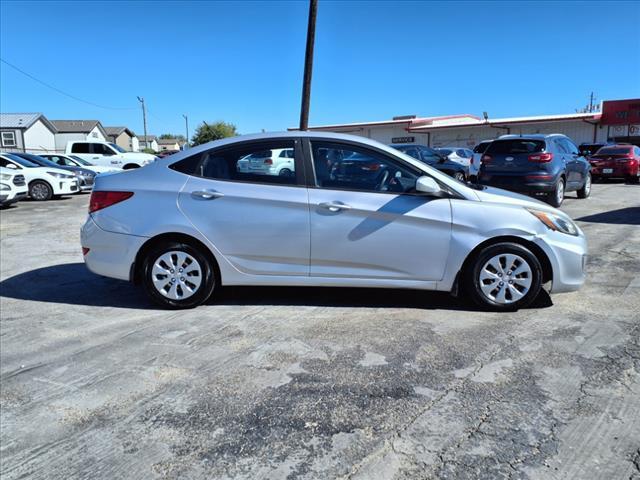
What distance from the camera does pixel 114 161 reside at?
22.6 metres

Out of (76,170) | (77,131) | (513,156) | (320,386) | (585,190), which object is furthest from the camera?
(77,131)

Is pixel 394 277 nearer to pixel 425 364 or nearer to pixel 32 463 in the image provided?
pixel 425 364

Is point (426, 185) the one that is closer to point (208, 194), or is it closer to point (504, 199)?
point (504, 199)

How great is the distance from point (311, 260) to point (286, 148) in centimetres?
108

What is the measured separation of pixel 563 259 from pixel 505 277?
0.55m

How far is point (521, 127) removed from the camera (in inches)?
1420

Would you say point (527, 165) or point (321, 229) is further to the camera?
point (527, 165)

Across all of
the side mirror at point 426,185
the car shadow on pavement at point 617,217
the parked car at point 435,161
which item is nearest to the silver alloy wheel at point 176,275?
the side mirror at point 426,185

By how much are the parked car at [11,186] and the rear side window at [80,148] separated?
976cm

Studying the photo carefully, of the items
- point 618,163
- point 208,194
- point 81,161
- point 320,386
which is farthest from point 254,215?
point 81,161

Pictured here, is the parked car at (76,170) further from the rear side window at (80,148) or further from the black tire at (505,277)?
the black tire at (505,277)

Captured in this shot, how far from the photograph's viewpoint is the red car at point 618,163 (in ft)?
62.8

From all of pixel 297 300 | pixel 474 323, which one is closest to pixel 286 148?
pixel 297 300

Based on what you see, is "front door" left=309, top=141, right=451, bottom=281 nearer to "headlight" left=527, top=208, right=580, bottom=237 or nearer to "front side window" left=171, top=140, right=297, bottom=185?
"front side window" left=171, top=140, right=297, bottom=185
